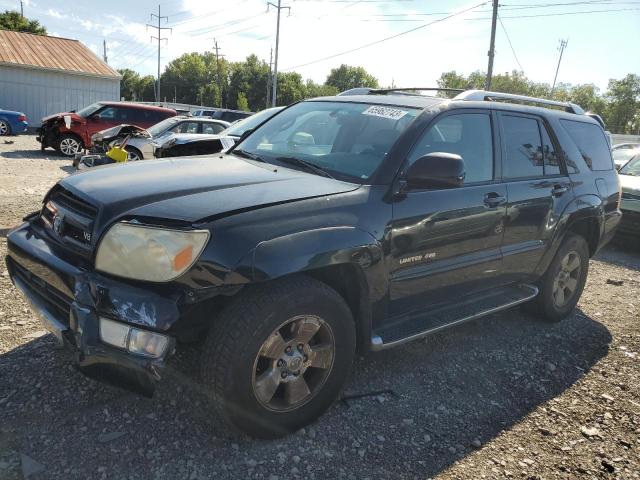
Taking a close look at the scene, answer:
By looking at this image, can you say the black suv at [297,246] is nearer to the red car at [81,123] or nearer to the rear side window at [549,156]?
the rear side window at [549,156]

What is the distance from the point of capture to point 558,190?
4152mm

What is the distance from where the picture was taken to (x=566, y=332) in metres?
4.50

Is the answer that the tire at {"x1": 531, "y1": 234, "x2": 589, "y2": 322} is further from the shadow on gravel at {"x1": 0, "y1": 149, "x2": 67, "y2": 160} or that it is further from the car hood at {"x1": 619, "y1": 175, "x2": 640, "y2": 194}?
the shadow on gravel at {"x1": 0, "y1": 149, "x2": 67, "y2": 160}

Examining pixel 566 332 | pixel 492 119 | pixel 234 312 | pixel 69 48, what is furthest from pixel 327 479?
pixel 69 48

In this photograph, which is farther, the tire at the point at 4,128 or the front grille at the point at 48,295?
the tire at the point at 4,128

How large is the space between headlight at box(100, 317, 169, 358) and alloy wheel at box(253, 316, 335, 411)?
0.44m

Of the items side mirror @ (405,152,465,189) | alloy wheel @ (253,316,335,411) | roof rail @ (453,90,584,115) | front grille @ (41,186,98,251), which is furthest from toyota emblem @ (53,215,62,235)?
roof rail @ (453,90,584,115)

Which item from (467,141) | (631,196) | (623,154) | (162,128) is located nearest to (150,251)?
(467,141)

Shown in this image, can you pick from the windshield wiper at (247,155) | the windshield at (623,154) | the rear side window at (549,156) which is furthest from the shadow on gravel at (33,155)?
the windshield at (623,154)

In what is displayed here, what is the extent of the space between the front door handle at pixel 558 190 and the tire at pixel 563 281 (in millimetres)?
492

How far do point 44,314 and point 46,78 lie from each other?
27511 mm

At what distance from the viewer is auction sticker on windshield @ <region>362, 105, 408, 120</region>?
3312 millimetres

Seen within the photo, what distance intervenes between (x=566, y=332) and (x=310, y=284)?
9.90 ft

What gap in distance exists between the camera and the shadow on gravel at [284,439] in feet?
7.99
